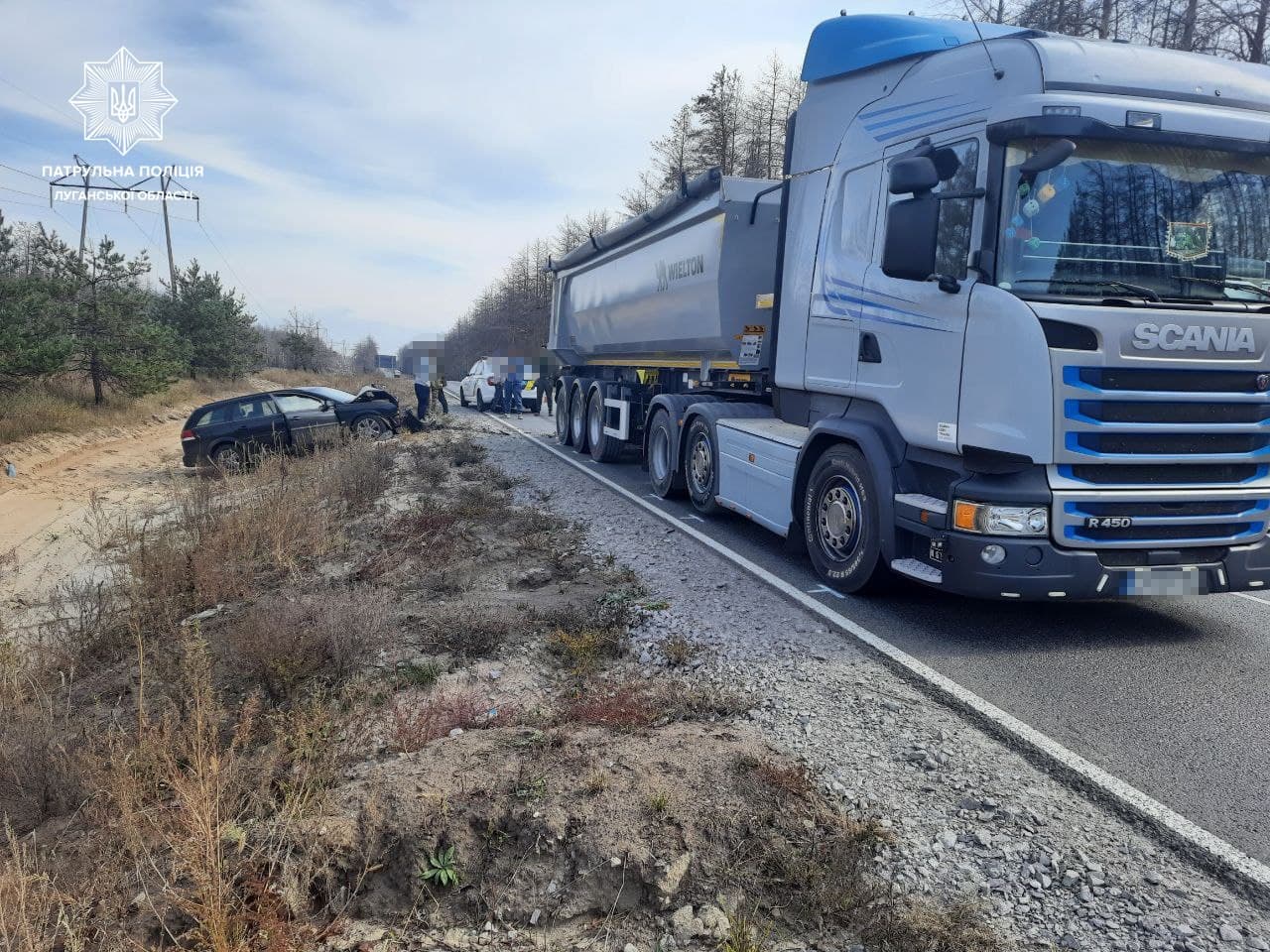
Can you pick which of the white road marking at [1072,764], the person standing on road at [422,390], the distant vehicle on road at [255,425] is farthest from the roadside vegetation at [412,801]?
the person standing on road at [422,390]

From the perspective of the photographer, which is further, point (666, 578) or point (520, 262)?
point (520, 262)

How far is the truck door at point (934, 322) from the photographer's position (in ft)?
16.8

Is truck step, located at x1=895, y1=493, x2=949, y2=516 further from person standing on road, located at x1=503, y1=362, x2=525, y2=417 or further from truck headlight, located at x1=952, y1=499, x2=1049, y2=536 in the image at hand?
person standing on road, located at x1=503, y1=362, x2=525, y2=417

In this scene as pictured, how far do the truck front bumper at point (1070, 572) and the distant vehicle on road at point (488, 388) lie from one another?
20101 mm

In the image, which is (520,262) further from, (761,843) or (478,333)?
(761,843)

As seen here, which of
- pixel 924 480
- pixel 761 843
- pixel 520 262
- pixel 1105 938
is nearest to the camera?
pixel 1105 938

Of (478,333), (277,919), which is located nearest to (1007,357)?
(277,919)

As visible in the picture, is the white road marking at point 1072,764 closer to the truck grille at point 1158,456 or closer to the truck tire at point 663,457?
the truck grille at point 1158,456

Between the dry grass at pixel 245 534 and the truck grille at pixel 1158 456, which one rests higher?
the truck grille at pixel 1158 456

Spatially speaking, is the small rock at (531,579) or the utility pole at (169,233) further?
the utility pole at (169,233)

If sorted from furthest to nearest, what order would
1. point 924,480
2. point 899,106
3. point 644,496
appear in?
point 644,496 → point 899,106 → point 924,480

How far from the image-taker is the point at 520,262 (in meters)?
78.8

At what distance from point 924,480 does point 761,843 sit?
318 centimetres

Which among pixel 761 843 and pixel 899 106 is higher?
pixel 899 106
